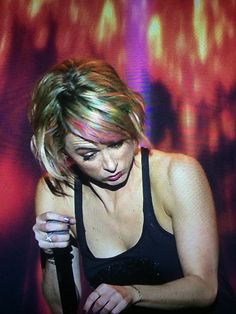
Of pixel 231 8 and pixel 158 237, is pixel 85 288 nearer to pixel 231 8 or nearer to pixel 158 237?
pixel 158 237

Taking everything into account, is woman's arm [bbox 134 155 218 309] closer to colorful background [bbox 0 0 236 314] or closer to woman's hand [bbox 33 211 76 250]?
woman's hand [bbox 33 211 76 250]

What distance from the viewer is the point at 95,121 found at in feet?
3.32

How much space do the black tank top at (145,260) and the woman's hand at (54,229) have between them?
0.20 meters

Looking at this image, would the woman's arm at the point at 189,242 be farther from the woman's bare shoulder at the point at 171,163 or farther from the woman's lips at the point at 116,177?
the woman's lips at the point at 116,177

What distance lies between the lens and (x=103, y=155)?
1078mm

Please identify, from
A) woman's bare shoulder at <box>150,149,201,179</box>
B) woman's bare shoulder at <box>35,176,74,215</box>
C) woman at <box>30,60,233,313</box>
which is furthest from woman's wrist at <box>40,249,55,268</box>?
woman's bare shoulder at <box>150,149,201,179</box>

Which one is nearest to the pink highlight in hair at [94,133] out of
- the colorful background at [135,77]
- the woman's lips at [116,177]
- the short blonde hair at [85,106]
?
the short blonde hair at [85,106]

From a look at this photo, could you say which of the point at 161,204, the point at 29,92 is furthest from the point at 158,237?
the point at 29,92

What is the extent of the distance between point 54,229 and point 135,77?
2.32ft

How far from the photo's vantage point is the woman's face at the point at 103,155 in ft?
3.50

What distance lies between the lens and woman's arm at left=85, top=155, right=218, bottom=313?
41.2 inches

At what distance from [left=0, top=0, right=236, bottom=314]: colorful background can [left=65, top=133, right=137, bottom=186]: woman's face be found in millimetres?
462

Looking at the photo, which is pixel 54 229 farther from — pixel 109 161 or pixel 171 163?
pixel 171 163

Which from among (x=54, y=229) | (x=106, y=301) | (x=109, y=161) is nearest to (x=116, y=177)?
(x=109, y=161)
